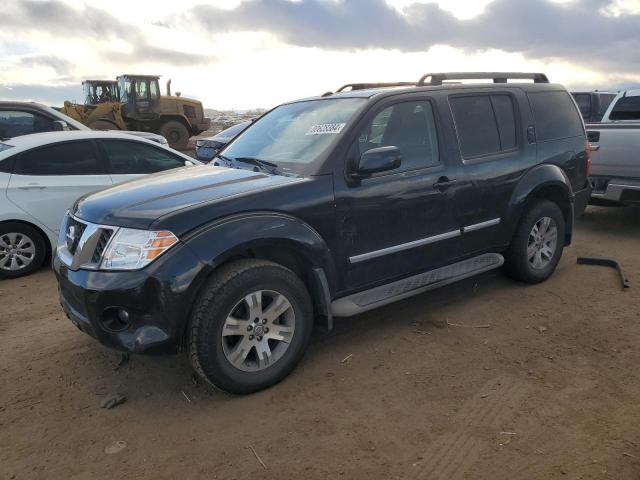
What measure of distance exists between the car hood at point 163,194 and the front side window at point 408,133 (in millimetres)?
799

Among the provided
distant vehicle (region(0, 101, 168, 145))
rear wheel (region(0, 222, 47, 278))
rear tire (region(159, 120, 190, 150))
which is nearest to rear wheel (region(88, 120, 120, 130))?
rear tire (region(159, 120, 190, 150))

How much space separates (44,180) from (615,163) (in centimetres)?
684

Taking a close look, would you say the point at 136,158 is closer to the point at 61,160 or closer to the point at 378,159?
the point at 61,160

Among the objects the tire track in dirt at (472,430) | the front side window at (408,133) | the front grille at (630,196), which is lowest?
the tire track in dirt at (472,430)

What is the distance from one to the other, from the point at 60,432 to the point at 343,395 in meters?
1.62

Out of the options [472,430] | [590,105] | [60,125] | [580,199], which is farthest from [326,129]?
[590,105]

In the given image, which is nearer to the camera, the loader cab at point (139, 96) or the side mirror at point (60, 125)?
the side mirror at point (60, 125)

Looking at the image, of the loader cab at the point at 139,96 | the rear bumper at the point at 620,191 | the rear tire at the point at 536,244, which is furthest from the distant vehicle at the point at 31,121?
the loader cab at the point at 139,96

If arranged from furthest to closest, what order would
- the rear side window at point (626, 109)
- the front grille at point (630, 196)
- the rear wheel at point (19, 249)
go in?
the rear side window at point (626, 109)
the front grille at point (630, 196)
the rear wheel at point (19, 249)

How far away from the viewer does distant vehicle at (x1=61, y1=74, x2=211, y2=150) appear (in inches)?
748

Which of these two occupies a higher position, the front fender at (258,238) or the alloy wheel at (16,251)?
the front fender at (258,238)

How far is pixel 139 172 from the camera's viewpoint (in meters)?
6.40

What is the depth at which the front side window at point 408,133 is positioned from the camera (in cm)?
390

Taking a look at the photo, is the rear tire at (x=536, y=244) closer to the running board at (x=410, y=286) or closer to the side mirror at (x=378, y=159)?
the running board at (x=410, y=286)
